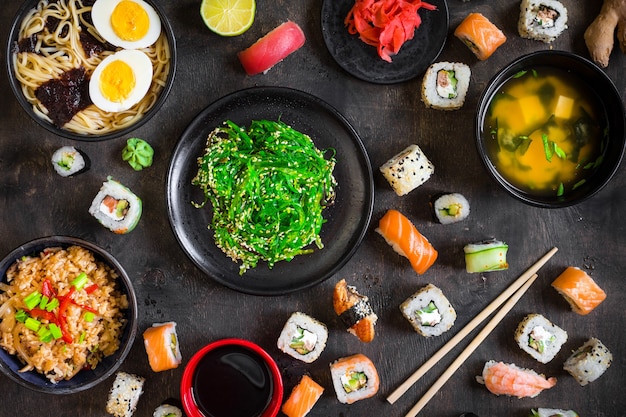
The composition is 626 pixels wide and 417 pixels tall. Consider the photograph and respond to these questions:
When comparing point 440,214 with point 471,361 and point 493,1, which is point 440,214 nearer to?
point 471,361

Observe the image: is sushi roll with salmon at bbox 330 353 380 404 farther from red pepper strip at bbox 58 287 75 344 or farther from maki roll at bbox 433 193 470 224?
red pepper strip at bbox 58 287 75 344

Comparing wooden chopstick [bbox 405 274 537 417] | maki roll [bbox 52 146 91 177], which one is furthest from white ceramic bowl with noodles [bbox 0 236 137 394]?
wooden chopstick [bbox 405 274 537 417]

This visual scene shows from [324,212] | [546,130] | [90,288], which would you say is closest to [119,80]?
[90,288]

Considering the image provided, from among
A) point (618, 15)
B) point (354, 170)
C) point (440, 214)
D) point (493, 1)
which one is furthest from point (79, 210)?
point (618, 15)

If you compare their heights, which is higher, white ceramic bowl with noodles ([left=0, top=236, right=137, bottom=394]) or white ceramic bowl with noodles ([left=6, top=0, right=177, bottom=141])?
white ceramic bowl with noodles ([left=6, top=0, right=177, bottom=141])

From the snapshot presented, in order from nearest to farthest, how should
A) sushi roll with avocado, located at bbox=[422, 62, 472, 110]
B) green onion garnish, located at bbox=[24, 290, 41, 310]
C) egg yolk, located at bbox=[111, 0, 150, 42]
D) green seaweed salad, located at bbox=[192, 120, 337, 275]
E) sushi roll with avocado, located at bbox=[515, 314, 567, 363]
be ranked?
green onion garnish, located at bbox=[24, 290, 41, 310] < egg yolk, located at bbox=[111, 0, 150, 42] < green seaweed salad, located at bbox=[192, 120, 337, 275] < sushi roll with avocado, located at bbox=[422, 62, 472, 110] < sushi roll with avocado, located at bbox=[515, 314, 567, 363]

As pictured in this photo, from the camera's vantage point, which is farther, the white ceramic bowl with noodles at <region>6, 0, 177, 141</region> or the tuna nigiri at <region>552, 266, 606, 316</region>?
the tuna nigiri at <region>552, 266, 606, 316</region>

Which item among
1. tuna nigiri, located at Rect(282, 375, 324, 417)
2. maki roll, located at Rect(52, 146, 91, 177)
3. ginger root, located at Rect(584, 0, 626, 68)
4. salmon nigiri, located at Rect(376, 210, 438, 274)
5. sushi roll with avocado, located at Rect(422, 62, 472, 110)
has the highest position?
ginger root, located at Rect(584, 0, 626, 68)
